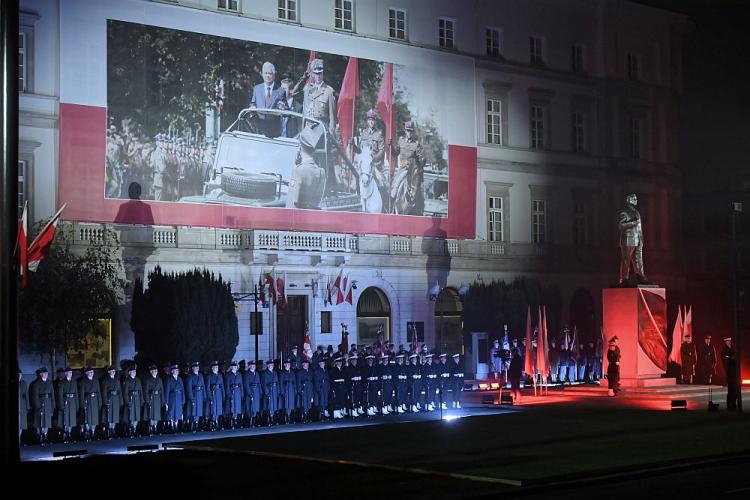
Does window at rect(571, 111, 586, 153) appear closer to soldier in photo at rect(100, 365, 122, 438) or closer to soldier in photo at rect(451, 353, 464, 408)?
soldier in photo at rect(451, 353, 464, 408)

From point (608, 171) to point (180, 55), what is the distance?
24.8 metres

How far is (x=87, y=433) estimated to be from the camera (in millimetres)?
24453

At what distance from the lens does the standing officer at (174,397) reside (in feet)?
83.5

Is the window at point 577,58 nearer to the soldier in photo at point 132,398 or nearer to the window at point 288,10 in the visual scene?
the window at point 288,10

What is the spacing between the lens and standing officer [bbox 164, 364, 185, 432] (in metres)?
25.4

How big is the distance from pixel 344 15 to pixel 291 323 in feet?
40.5

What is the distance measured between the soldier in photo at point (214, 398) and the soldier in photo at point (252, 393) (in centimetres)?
63

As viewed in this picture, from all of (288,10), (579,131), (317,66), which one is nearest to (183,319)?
(317,66)

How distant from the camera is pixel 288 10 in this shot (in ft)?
143

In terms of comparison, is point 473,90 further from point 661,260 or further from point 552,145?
point 661,260

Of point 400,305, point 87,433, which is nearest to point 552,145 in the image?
point 400,305

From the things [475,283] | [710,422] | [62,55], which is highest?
[62,55]

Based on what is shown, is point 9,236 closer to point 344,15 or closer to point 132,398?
point 132,398

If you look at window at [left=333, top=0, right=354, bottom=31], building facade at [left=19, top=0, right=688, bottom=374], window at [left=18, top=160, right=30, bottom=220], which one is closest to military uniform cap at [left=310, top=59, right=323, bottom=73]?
building facade at [left=19, top=0, right=688, bottom=374]
